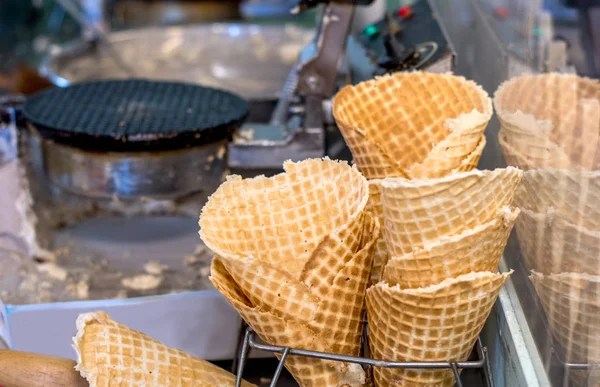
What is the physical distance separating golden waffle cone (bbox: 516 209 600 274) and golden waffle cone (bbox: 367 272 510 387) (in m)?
0.09

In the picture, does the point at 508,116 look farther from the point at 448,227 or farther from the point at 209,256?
the point at 209,256

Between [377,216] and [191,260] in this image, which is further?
[191,260]

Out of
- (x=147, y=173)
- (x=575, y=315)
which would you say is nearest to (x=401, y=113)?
(x=575, y=315)

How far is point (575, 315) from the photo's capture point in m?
0.74

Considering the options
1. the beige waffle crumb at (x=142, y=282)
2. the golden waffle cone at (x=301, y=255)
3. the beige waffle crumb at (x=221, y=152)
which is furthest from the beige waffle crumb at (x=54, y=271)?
the golden waffle cone at (x=301, y=255)

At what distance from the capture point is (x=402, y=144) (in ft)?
3.36

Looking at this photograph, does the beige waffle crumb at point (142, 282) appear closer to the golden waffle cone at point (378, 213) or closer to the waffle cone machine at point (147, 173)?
the waffle cone machine at point (147, 173)

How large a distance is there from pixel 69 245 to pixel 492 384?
3.73ft

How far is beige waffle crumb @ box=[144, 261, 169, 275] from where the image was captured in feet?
4.93

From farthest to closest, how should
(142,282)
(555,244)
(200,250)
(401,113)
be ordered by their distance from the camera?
1. (200,250)
2. (142,282)
3. (401,113)
4. (555,244)

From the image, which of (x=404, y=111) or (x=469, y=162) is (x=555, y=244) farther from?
(x=404, y=111)

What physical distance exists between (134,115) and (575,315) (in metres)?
1.13

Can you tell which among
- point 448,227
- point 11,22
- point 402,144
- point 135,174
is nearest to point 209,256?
point 135,174

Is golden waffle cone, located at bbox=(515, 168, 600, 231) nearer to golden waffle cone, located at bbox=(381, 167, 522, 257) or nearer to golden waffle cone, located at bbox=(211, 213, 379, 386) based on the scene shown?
golden waffle cone, located at bbox=(381, 167, 522, 257)
